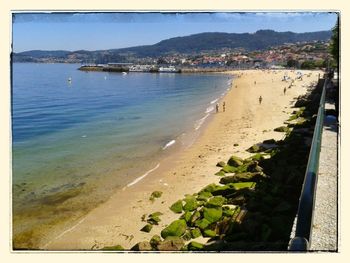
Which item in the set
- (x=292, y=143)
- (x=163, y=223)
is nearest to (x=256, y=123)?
(x=292, y=143)

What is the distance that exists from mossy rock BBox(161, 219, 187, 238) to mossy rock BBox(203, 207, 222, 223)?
721mm

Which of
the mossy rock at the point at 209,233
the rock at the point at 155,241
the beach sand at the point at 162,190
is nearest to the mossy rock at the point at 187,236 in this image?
the mossy rock at the point at 209,233

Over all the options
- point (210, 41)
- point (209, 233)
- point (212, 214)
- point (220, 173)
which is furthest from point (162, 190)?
point (210, 41)

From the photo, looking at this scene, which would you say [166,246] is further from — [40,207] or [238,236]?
[40,207]

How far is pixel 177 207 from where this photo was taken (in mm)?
12922

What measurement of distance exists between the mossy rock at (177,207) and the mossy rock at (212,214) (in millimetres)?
1293

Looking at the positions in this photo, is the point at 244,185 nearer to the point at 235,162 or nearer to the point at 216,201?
the point at 216,201

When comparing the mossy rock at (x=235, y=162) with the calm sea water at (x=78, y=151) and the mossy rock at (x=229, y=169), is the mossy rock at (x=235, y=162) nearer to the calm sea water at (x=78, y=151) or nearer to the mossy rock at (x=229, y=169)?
the mossy rock at (x=229, y=169)

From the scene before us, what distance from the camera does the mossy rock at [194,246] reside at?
9.45m

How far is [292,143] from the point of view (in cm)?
1741

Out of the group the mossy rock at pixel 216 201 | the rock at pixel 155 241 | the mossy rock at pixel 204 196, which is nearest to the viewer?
the rock at pixel 155 241

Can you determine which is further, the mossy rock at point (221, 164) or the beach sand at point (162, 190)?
the mossy rock at point (221, 164)

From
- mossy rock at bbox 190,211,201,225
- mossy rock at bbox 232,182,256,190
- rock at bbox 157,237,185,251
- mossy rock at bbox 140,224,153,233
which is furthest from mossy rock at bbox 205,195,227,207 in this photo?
rock at bbox 157,237,185,251

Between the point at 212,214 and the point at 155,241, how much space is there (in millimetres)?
2116
